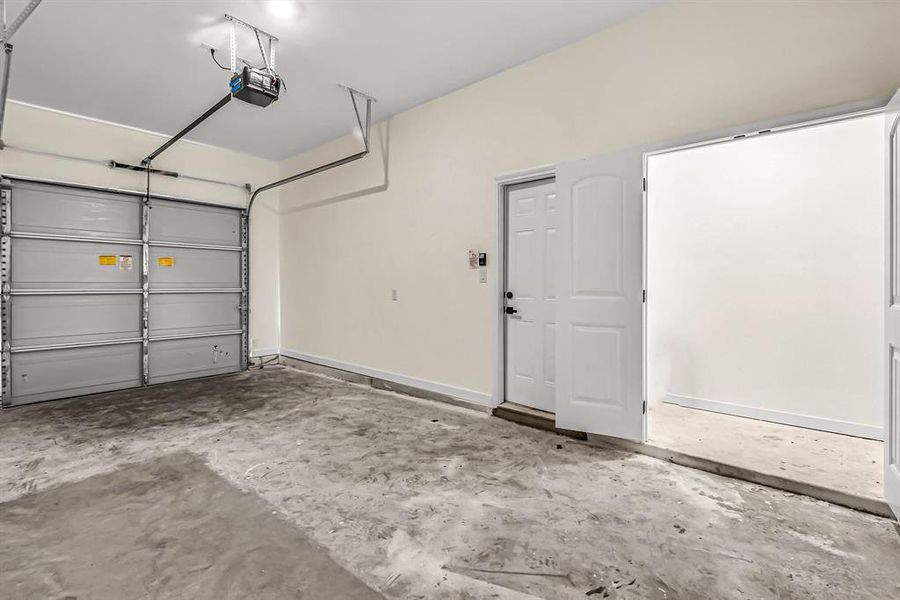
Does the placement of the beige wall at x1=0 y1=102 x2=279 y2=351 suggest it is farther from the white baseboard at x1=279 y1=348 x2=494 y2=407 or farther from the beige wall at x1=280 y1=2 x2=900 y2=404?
the white baseboard at x1=279 y1=348 x2=494 y2=407

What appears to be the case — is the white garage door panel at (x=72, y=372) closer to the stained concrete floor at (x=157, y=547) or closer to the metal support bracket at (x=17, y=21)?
the stained concrete floor at (x=157, y=547)

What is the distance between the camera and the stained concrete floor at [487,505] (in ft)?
6.13

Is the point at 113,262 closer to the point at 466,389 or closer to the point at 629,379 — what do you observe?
the point at 466,389

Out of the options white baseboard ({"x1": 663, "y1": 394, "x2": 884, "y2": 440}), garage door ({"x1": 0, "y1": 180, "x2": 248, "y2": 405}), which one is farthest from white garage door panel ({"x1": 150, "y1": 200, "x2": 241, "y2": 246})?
white baseboard ({"x1": 663, "y1": 394, "x2": 884, "y2": 440})

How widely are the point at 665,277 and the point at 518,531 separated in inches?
131

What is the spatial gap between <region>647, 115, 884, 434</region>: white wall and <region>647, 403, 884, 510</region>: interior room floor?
0.28 meters

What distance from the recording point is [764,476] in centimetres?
271

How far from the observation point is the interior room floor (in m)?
2.63

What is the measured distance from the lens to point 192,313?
233 inches

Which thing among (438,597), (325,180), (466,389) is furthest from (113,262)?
(438,597)

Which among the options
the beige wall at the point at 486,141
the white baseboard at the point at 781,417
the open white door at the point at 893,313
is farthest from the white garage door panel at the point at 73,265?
the open white door at the point at 893,313

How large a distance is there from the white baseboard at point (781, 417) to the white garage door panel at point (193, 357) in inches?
228

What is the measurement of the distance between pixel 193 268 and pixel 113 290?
94 centimetres

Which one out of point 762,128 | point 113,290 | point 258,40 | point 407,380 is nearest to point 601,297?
point 762,128
